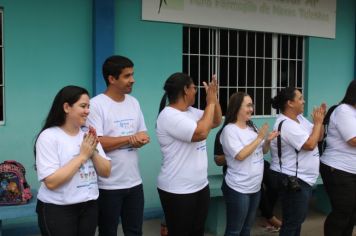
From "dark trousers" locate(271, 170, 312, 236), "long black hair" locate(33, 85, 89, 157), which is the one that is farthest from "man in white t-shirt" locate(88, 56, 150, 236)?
"dark trousers" locate(271, 170, 312, 236)

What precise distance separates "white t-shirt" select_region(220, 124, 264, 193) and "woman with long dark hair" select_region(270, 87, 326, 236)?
25cm

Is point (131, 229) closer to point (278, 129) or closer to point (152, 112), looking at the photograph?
point (278, 129)

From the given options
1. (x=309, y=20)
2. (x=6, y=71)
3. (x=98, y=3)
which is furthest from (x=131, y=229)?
(x=309, y=20)

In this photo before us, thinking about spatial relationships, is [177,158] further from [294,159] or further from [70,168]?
[294,159]

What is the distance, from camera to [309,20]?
22.2 feet

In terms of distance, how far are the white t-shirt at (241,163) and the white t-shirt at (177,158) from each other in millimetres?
400

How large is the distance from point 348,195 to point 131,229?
1.99 meters

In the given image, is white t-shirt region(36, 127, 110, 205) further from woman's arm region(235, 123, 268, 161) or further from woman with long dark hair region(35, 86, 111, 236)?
woman's arm region(235, 123, 268, 161)

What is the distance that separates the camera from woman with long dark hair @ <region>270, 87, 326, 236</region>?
12.3ft

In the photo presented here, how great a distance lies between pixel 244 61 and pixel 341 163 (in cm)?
284

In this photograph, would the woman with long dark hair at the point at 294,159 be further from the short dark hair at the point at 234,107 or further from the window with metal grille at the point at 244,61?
the window with metal grille at the point at 244,61

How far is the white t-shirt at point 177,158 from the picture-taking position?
3.21 meters

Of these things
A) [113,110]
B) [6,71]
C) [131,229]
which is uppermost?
[6,71]

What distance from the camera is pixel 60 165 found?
104 inches
